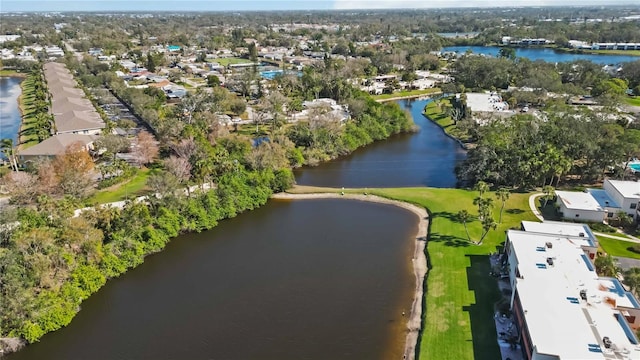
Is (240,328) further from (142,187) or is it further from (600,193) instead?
(600,193)

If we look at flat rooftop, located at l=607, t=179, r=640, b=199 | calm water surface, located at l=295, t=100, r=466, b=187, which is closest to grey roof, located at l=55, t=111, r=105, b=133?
calm water surface, located at l=295, t=100, r=466, b=187

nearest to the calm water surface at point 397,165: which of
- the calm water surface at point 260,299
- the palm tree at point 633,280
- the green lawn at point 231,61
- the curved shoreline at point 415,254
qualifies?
the curved shoreline at point 415,254

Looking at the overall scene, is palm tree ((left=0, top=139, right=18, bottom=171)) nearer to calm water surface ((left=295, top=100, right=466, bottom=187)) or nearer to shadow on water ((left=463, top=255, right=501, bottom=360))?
calm water surface ((left=295, top=100, right=466, bottom=187))

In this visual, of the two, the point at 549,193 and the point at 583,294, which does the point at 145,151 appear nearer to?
the point at 549,193

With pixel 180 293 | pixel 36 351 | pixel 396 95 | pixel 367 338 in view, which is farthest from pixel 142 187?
pixel 396 95

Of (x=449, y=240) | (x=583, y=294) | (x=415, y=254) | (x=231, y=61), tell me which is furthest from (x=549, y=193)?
(x=231, y=61)

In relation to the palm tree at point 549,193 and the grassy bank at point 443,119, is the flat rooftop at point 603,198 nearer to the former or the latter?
the palm tree at point 549,193
